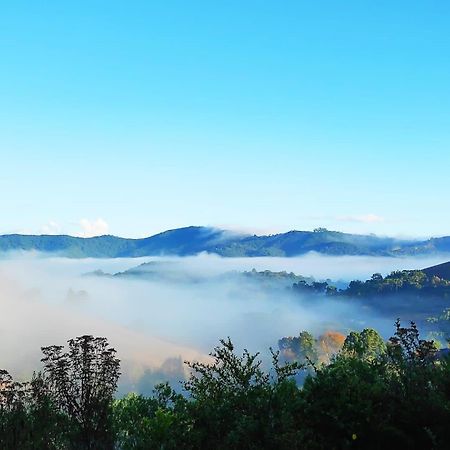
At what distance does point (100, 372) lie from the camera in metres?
14.8

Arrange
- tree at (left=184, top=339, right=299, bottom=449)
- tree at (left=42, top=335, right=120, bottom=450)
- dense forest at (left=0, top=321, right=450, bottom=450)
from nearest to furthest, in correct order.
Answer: tree at (left=184, top=339, right=299, bottom=449) → dense forest at (left=0, top=321, right=450, bottom=450) → tree at (left=42, top=335, right=120, bottom=450)

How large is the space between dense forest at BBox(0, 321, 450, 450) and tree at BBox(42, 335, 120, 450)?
3cm

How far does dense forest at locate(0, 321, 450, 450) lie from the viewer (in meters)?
13.0

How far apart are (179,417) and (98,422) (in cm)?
208

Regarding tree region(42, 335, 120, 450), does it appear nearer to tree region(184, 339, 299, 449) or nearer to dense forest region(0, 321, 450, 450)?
dense forest region(0, 321, 450, 450)

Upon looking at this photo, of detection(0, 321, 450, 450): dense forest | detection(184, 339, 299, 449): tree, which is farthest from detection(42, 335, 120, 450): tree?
detection(184, 339, 299, 449): tree

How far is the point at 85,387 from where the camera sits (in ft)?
48.2

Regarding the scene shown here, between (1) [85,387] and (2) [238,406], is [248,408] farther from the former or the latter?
(1) [85,387]

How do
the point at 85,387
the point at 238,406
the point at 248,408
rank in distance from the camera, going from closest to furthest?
the point at 248,408
the point at 238,406
the point at 85,387

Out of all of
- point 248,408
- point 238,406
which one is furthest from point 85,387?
point 248,408

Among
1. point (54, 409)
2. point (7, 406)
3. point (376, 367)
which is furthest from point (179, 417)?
point (376, 367)

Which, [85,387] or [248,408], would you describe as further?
[85,387]

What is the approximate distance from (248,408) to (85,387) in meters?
4.21

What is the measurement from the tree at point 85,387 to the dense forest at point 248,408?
0.03 m
